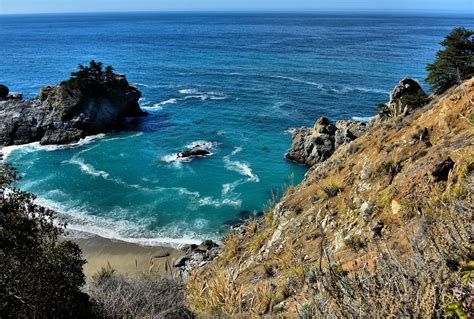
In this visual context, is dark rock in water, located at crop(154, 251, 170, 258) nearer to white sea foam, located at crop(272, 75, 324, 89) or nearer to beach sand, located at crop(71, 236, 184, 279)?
beach sand, located at crop(71, 236, 184, 279)

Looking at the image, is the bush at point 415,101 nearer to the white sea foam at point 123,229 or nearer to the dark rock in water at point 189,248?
the white sea foam at point 123,229

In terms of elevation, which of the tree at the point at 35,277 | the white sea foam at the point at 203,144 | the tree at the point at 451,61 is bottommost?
the white sea foam at the point at 203,144

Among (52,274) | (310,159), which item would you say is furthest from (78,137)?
(52,274)

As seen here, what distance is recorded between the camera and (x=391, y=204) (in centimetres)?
1252

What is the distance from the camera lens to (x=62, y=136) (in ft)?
200

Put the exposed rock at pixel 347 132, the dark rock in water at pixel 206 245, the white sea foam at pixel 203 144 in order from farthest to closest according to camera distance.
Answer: the white sea foam at pixel 203 144, the exposed rock at pixel 347 132, the dark rock in water at pixel 206 245

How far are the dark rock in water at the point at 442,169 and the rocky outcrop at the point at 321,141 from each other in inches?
1555

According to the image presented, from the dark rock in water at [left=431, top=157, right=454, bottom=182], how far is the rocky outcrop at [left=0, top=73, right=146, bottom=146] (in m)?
58.4

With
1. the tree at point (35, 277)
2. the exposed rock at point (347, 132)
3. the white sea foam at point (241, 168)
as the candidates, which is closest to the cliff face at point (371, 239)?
the tree at point (35, 277)

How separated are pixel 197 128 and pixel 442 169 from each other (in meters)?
55.1

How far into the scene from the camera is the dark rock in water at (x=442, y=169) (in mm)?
11445

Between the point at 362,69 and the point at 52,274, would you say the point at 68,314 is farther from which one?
the point at 362,69

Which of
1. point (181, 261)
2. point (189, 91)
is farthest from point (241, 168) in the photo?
point (189, 91)

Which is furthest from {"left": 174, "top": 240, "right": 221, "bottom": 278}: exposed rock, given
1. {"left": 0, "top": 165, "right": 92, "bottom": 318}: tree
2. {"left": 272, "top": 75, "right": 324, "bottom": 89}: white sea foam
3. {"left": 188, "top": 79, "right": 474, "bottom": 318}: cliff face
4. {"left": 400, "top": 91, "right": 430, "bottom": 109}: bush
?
{"left": 272, "top": 75, "right": 324, "bottom": 89}: white sea foam
